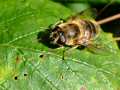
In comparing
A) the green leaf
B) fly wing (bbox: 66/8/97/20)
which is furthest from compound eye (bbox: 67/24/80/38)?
fly wing (bbox: 66/8/97/20)

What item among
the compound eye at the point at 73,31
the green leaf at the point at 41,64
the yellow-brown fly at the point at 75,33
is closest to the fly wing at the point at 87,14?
the yellow-brown fly at the point at 75,33

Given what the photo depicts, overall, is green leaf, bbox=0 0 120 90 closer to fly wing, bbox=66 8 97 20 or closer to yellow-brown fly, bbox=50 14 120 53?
yellow-brown fly, bbox=50 14 120 53

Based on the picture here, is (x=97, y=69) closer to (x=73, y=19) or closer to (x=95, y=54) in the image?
(x=95, y=54)

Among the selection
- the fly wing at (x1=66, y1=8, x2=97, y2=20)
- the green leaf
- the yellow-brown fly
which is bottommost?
the green leaf

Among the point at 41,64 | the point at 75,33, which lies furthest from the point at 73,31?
the point at 41,64

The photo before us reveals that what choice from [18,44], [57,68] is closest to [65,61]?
[57,68]
